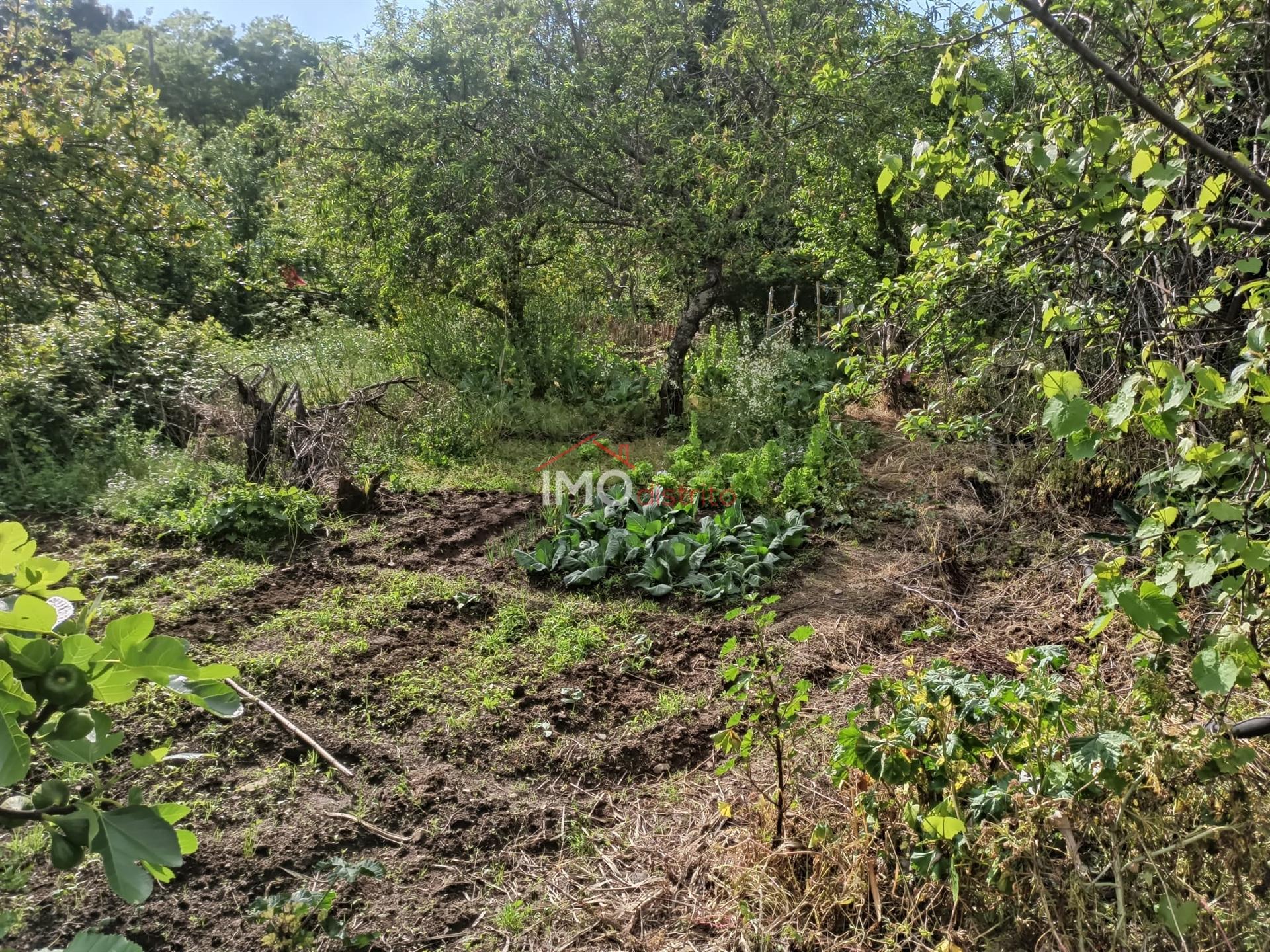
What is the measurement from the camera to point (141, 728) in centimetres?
287

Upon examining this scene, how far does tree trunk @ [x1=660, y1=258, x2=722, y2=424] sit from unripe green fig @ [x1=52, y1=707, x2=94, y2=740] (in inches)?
270

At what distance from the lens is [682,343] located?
7473 mm

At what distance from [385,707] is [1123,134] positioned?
10.4 ft

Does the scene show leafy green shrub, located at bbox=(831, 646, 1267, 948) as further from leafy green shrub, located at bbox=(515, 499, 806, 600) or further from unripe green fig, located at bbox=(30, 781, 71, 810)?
leafy green shrub, located at bbox=(515, 499, 806, 600)

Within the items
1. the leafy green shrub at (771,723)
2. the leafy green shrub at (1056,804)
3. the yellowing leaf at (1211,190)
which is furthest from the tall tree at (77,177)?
the yellowing leaf at (1211,190)

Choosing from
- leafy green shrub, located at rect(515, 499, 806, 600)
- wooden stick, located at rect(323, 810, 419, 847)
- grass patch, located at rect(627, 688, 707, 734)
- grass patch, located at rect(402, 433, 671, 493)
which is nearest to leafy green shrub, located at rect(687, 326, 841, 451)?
grass patch, located at rect(402, 433, 671, 493)

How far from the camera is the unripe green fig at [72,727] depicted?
2.28ft

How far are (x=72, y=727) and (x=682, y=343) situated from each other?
7050 millimetres

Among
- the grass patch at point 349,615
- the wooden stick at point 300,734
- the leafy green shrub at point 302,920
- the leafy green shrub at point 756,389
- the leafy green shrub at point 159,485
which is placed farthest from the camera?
the leafy green shrub at point 756,389

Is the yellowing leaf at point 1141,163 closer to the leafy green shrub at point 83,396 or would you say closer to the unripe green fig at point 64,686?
the unripe green fig at point 64,686

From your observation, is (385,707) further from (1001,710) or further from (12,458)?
(12,458)

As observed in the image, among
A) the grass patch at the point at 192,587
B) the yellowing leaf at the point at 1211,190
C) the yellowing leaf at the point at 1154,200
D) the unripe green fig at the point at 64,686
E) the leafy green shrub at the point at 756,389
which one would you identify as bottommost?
the grass patch at the point at 192,587

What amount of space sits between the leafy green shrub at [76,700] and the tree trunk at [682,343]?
6751 mm

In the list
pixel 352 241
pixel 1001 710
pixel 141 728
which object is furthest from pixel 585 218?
pixel 1001 710
